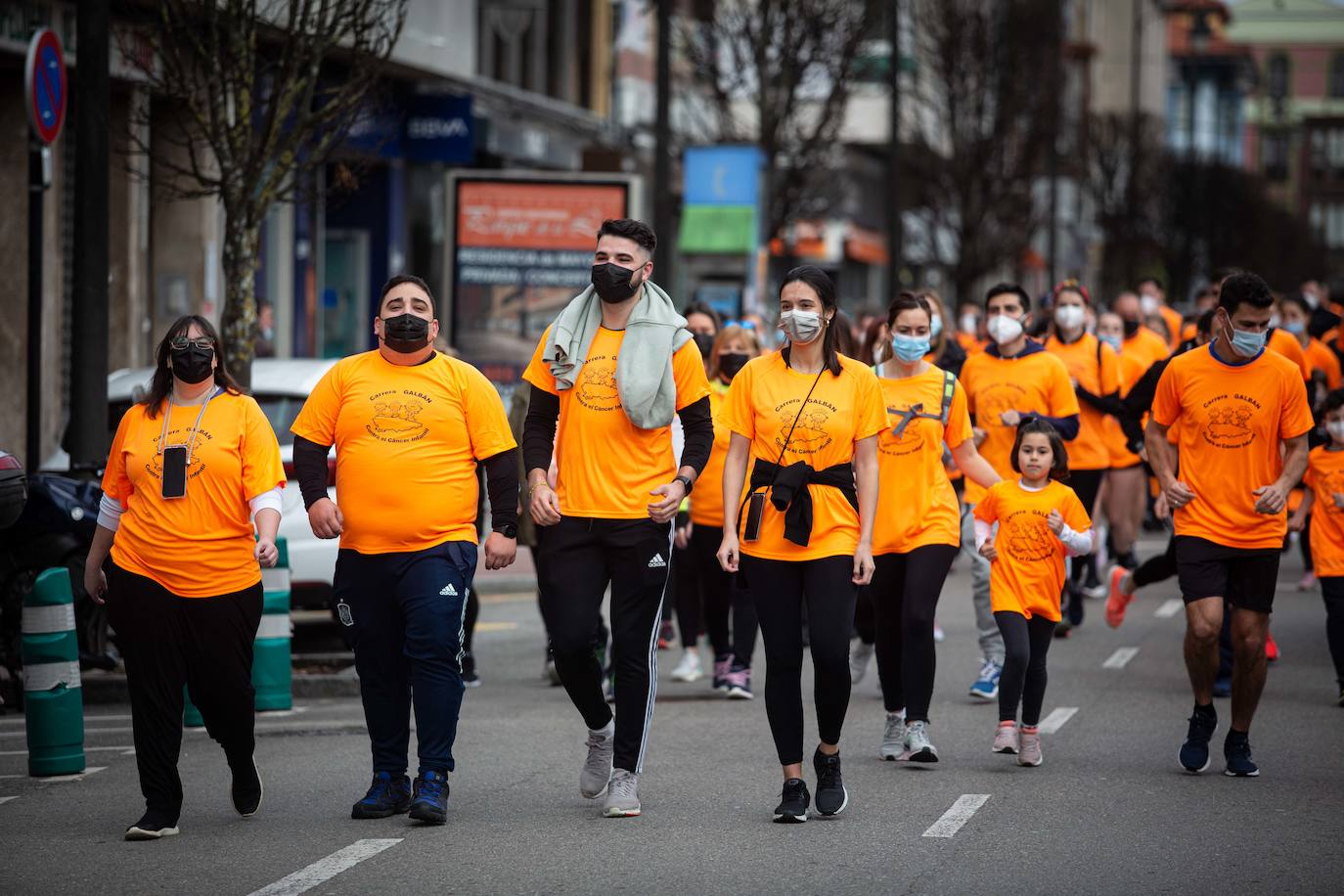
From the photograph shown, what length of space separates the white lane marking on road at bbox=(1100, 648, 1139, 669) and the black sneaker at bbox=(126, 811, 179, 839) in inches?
250

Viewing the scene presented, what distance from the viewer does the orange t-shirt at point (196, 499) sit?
768 centimetres

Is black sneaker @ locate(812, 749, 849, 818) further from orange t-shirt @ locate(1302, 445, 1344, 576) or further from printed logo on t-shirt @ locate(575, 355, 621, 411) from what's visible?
orange t-shirt @ locate(1302, 445, 1344, 576)

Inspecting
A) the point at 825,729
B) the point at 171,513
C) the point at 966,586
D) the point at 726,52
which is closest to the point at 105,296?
the point at 171,513

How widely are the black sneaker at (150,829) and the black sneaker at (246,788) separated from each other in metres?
0.35

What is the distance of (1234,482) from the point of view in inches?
348

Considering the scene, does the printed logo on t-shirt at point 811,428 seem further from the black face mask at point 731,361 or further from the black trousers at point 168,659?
the black face mask at point 731,361

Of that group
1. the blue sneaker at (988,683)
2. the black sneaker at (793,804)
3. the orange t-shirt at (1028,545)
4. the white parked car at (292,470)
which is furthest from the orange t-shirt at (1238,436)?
the white parked car at (292,470)

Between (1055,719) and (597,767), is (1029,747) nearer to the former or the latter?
(1055,719)

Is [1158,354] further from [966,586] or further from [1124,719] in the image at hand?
[1124,719]

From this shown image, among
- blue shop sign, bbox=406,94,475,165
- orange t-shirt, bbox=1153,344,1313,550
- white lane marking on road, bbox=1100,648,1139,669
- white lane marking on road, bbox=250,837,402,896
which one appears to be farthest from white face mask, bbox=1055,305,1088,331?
blue shop sign, bbox=406,94,475,165

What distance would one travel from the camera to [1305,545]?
604 inches

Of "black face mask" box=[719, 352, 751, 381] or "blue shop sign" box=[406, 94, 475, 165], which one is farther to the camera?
"blue shop sign" box=[406, 94, 475, 165]

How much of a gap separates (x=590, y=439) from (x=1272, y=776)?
321 cm

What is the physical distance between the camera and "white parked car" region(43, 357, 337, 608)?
1199cm
